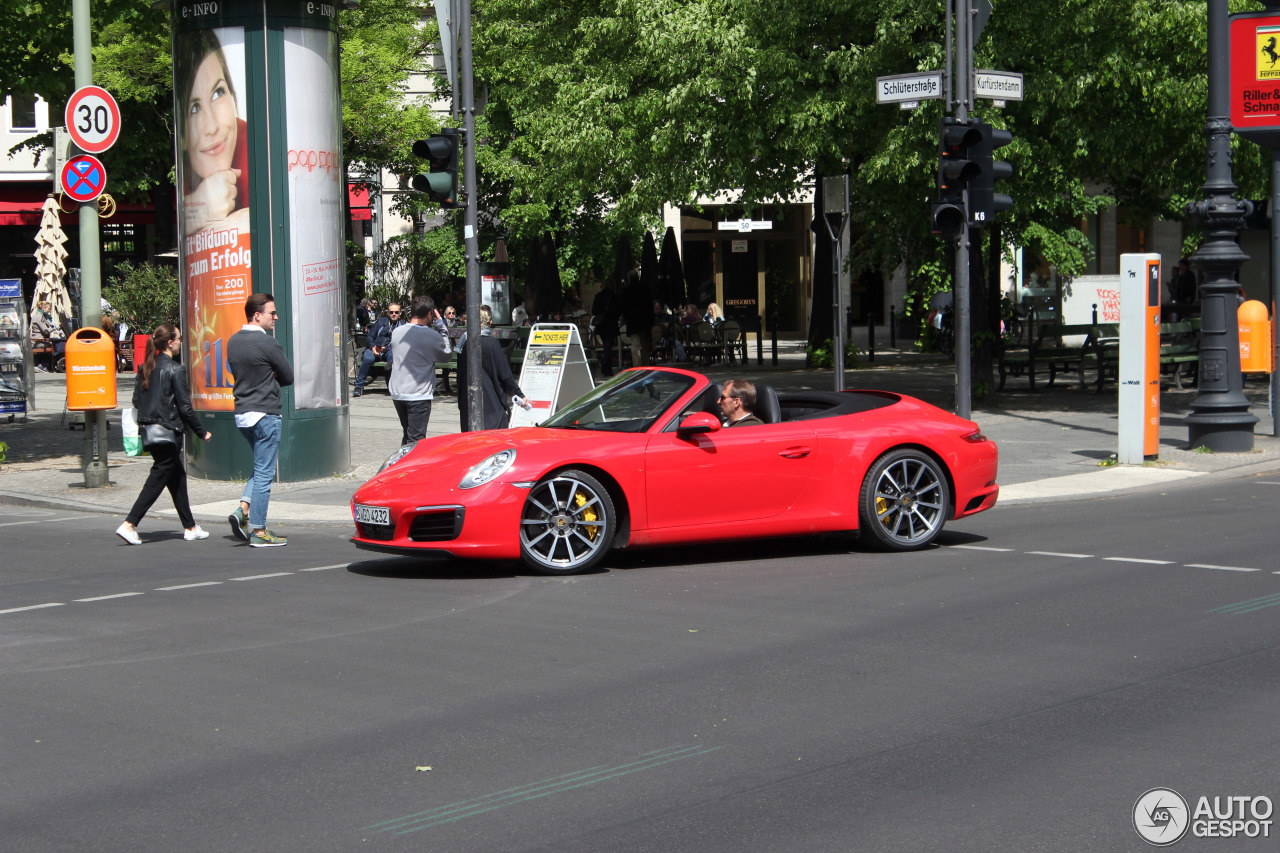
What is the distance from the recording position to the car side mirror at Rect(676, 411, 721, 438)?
9.42 m

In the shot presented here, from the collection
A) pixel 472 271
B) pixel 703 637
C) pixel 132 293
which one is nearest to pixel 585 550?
pixel 703 637

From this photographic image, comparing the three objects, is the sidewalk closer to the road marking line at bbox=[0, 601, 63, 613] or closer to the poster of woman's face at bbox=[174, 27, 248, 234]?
the poster of woman's face at bbox=[174, 27, 248, 234]

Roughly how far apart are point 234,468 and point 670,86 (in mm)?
9665

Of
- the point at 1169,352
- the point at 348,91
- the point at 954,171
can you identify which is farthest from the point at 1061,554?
the point at 348,91

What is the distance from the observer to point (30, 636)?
25.8ft

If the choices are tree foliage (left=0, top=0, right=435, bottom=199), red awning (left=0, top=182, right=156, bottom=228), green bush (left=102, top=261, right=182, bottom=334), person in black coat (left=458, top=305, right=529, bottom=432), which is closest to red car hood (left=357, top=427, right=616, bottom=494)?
person in black coat (left=458, top=305, right=529, bottom=432)

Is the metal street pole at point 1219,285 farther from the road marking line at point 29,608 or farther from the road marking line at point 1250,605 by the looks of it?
the road marking line at point 29,608

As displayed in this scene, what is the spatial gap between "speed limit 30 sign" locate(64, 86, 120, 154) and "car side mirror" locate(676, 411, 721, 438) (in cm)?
789

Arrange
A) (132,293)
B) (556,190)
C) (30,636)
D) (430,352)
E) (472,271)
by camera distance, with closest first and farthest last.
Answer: (30,636), (472,271), (430,352), (556,190), (132,293)

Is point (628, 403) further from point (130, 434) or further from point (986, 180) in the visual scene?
point (130, 434)

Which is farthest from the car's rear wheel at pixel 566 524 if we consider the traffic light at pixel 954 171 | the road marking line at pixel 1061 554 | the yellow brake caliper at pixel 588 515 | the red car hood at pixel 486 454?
the traffic light at pixel 954 171

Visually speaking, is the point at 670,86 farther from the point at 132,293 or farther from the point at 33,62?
the point at 132,293

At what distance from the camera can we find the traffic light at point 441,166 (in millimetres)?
12752

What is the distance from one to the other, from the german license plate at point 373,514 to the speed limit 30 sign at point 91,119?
696 cm
